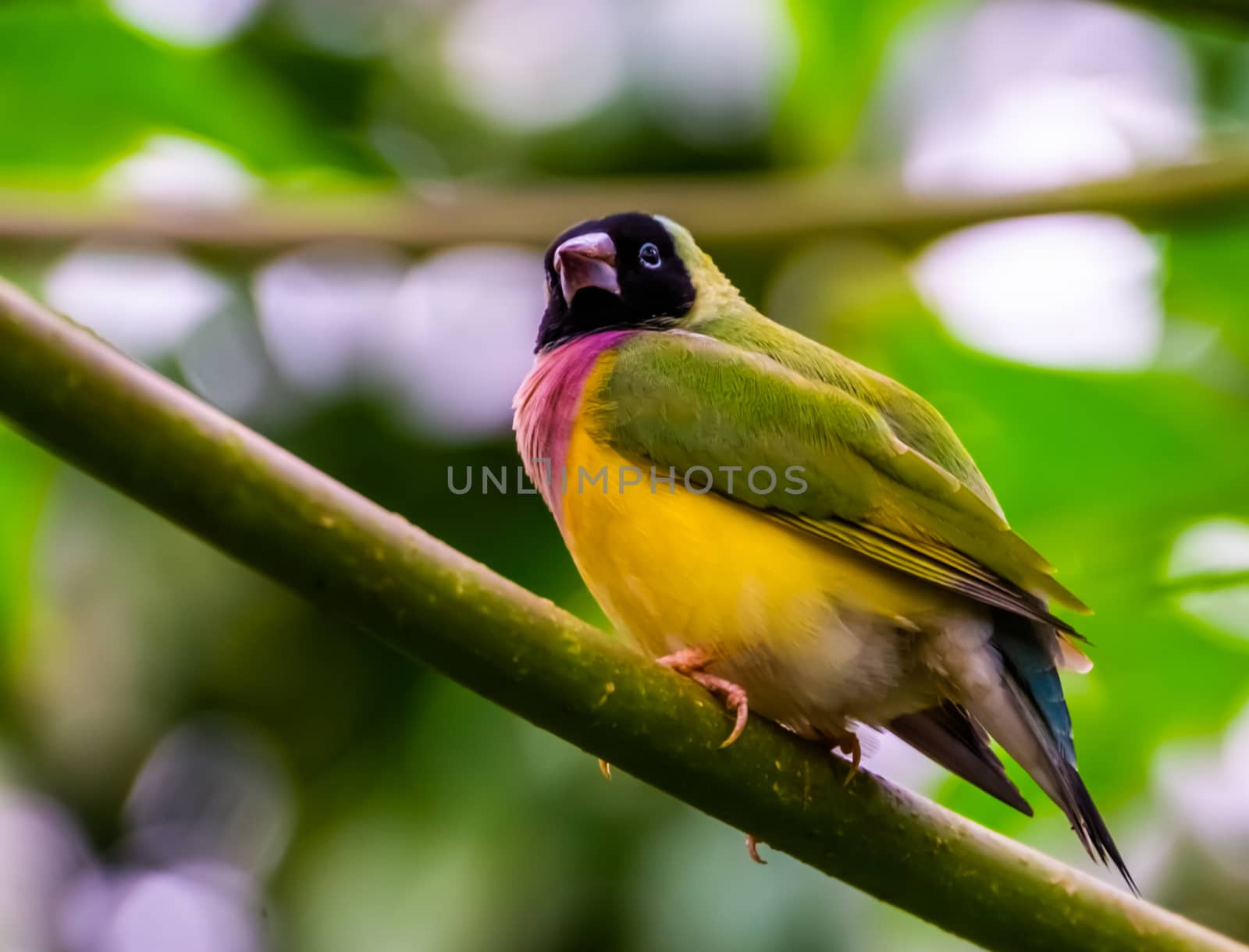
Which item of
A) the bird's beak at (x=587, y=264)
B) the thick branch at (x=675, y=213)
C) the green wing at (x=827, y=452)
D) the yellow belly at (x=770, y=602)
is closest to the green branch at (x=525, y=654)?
the yellow belly at (x=770, y=602)

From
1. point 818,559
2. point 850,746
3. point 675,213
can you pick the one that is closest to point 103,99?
point 675,213

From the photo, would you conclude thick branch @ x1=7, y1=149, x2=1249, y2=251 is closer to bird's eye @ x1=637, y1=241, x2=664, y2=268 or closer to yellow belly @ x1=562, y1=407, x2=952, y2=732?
bird's eye @ x1=637, y1=241, x2=664, y2=268

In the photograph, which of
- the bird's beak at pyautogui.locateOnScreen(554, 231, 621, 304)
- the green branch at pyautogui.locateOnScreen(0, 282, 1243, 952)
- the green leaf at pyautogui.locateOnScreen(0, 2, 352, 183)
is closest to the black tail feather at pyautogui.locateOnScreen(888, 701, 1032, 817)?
the green branch at pyautogui.locateOnScreen(0, 282, 1243, 952)

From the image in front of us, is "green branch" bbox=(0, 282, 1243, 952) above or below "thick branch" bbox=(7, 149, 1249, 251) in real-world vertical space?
below

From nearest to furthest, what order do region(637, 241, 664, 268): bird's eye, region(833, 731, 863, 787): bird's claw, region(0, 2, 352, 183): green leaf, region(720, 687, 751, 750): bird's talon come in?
region(720, 687, 751, 750): bird's talon → region(833, 731, 863, 787): bird's claw → region(637, 241, 664, 268): bird's eye → region(0, 2, 352, 183): green leaf

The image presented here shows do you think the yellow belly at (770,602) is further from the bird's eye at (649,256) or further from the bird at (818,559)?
the bird's eye at (649,256)

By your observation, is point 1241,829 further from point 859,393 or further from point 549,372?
point 549,372

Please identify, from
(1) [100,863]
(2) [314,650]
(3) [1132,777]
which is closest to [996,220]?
(3) [1132,777]
